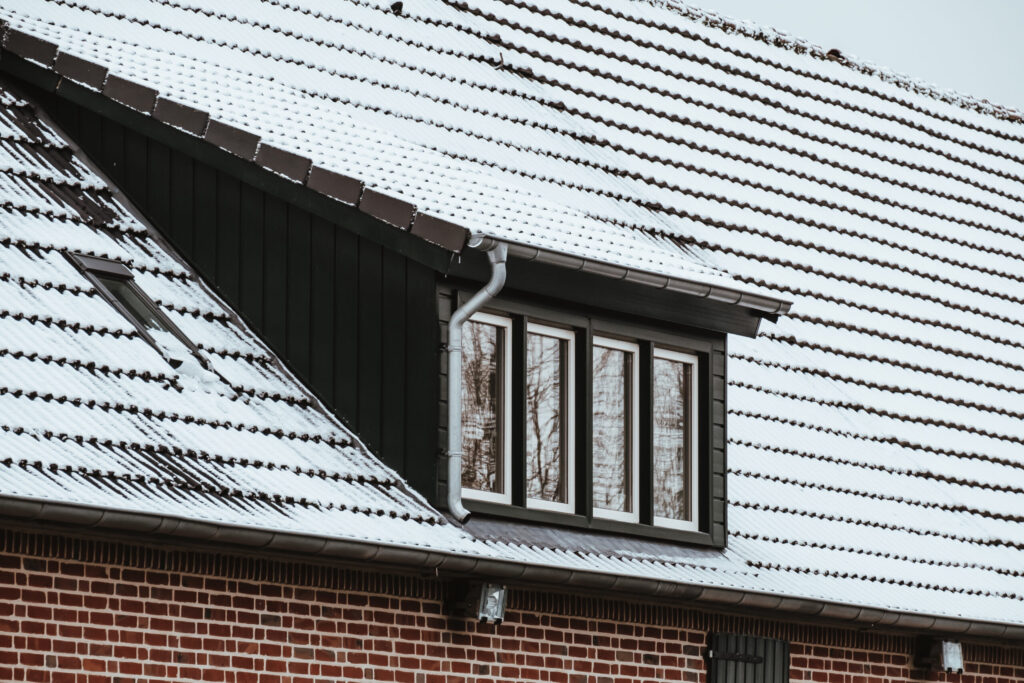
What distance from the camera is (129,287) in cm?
1022

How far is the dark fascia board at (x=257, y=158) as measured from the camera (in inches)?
400

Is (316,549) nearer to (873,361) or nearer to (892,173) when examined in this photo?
(873,361)

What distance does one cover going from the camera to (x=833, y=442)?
12.9 meters

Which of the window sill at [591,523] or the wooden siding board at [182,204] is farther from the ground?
the wooden siding board at [182,204]

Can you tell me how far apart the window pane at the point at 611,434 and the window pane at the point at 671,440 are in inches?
9.1

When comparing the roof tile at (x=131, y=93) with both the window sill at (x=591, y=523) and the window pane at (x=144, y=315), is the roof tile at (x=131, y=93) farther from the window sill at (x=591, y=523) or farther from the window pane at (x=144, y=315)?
the window sill at (x=591, y=523)

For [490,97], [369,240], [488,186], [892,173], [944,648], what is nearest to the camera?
[369,240]

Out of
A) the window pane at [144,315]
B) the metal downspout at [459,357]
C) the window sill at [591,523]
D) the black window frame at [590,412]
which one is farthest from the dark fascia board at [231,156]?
the window sill at [591,523]

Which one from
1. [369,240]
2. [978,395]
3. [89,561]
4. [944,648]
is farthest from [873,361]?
[89,561]

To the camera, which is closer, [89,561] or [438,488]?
[89,561]

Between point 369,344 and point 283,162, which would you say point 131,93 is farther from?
point 369,344

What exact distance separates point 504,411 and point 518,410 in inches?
2.9

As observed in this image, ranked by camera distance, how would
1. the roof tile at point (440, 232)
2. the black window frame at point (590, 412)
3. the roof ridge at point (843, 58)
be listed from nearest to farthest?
1. the roof tile at point (440, 232)
2. the black window frame at point (590, 412)
3. the roof ridge at point (843, 58)

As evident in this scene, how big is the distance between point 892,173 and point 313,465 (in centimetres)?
794
